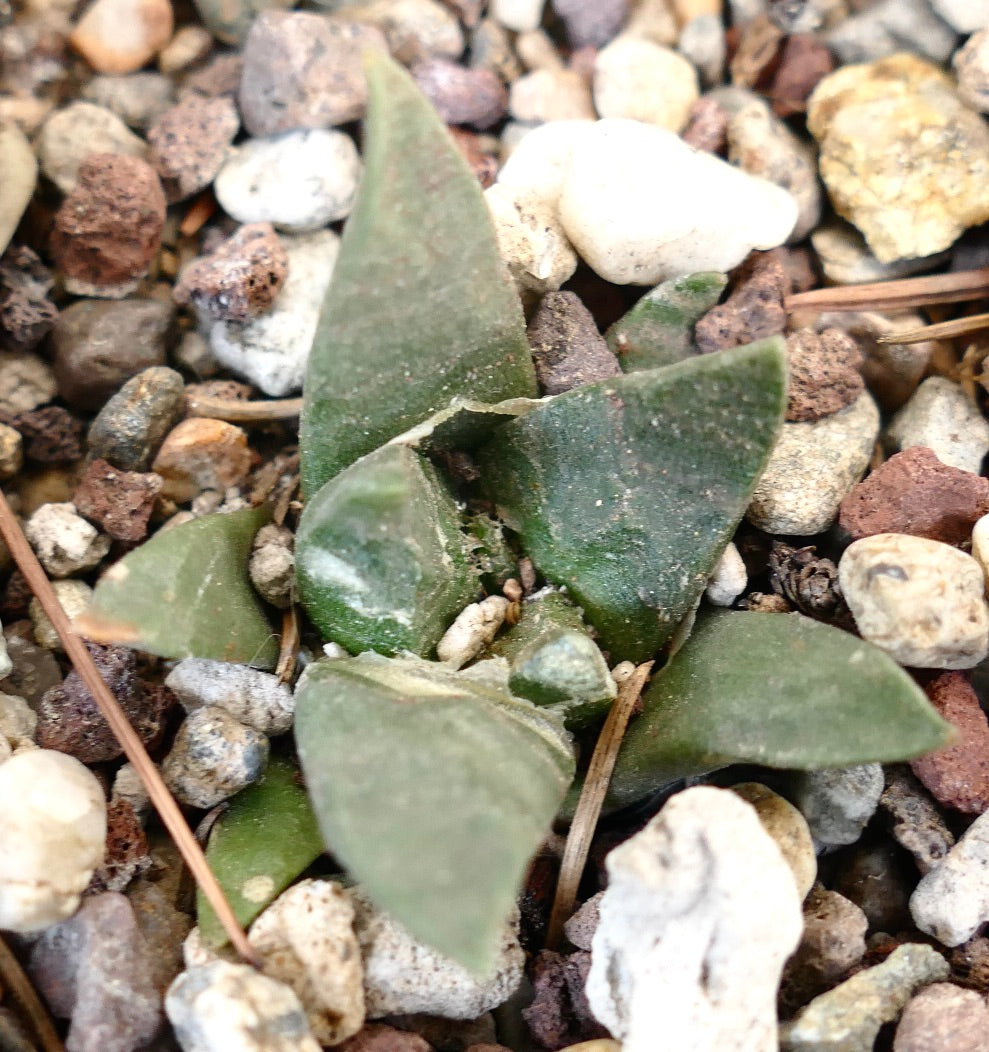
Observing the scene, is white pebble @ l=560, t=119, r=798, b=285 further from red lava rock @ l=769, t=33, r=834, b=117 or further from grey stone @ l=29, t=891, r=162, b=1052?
grey stone @ l=29, t=891, r=162, b=1052

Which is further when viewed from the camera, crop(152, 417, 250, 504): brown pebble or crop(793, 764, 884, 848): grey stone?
crop(152, 417, 250, 504): brown pebble

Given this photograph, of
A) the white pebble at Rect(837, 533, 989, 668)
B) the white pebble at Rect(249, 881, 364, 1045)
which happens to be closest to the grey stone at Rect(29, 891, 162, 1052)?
the white pebble at Rect(249, 881, 364, 1045)

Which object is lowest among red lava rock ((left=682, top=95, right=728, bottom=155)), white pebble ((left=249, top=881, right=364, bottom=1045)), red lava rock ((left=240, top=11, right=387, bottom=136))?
white pebble ((left=249, top=881, right=364, bottom=1045))

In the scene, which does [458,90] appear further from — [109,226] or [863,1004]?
[863,1004]

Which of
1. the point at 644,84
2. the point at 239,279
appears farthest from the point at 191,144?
the point at 644,84

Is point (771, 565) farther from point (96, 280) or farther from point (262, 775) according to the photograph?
point (96, 280)

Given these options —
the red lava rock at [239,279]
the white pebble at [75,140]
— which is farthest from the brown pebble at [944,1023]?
the white pebble at [75,140]

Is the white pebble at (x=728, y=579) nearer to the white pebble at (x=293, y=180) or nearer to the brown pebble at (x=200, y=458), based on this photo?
the brown pebble at (x=200, y=458)
